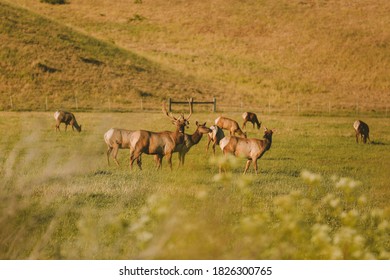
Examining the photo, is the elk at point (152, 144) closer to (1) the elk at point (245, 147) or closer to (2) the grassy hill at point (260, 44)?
(1) the elk at point (245, 147)

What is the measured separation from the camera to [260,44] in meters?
70.8

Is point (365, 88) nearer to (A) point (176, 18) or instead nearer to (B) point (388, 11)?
(B) point (388, 11)

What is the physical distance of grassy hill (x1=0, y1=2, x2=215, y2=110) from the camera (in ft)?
149

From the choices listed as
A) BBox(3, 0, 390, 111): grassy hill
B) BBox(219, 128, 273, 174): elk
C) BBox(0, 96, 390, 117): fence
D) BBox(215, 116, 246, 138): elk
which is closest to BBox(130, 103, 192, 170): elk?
BBox(219, 128, 273, 174): elk

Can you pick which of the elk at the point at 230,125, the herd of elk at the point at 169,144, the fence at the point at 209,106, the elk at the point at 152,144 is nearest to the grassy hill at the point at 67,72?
the fence at the point at 209,106

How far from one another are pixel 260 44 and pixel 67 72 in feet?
85.2

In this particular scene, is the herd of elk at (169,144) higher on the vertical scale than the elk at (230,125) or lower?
higher

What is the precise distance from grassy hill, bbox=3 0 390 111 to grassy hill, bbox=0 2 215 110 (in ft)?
2.60

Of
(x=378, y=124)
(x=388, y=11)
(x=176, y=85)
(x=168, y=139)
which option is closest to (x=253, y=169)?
(x=168, y=139)

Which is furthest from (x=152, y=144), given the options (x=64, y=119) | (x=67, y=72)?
(x=67, y=72)

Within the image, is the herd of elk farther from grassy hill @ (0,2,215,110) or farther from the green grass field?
grassy hill @ (0,2,215,110)

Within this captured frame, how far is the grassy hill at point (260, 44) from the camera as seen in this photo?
5100cm

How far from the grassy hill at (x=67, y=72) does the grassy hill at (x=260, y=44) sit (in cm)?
79

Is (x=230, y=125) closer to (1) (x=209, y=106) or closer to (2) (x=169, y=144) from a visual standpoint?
(2) (x=169, y=144)
